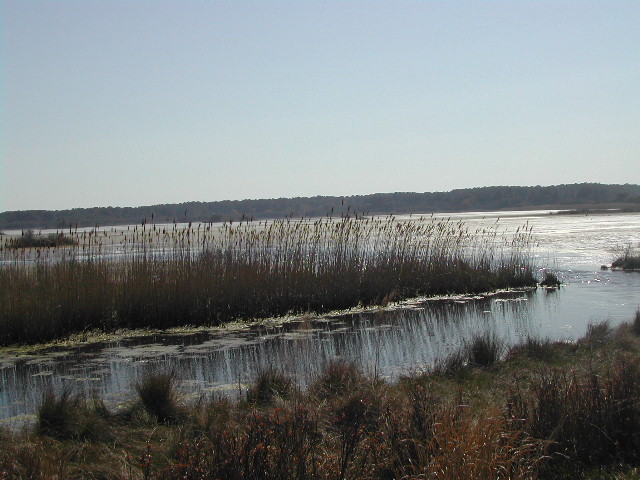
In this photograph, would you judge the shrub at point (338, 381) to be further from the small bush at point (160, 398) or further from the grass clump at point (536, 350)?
the grass clump at point (536, 350)

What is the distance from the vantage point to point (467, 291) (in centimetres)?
1956

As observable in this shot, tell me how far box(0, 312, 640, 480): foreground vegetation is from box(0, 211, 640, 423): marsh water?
0.94 meters

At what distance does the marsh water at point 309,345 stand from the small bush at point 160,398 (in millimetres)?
746

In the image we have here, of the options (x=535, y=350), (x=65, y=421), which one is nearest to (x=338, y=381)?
(x=65, y=421)

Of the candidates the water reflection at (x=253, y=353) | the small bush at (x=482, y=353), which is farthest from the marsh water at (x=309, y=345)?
the small bush at (x=482, y=353)

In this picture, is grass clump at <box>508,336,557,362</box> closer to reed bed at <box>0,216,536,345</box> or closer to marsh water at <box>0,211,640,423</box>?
marsh water at <box>0,211,640,423</box>

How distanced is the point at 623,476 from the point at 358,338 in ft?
25.1

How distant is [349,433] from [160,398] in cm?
316

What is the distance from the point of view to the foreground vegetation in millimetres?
4715

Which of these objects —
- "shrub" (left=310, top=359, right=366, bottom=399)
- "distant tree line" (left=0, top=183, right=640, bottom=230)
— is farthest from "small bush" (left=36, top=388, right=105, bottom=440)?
"distant tree line" (left=0, top=183, right=640, bottom=230)

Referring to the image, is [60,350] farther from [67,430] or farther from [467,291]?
[467,291]

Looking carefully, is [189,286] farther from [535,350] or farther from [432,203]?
[432,203]

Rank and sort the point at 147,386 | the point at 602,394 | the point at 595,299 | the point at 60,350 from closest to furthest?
1. the point at 602,394
2. the point at 147,386
3. the point at 60,350
4. the point at 595,299

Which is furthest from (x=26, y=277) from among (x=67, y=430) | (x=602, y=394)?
(x=602, y=394)
